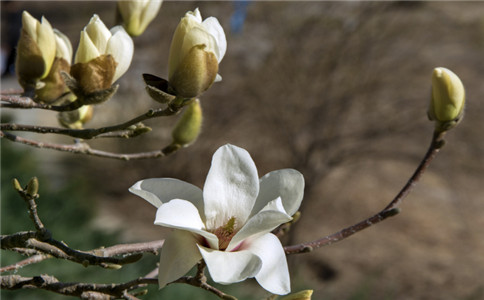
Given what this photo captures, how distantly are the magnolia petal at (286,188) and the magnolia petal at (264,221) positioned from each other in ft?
0.11

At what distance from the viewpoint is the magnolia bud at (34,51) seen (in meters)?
0.65

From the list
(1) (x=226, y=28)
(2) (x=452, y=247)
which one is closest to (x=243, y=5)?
(1) (x=226, y=28)

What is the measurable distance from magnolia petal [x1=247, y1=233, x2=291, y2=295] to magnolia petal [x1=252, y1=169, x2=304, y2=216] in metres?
0.04

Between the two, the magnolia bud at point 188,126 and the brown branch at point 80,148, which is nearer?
the brown branch at point 80,148

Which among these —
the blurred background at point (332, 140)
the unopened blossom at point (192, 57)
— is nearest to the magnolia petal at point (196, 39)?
the unopened blossom at point (192, 57)

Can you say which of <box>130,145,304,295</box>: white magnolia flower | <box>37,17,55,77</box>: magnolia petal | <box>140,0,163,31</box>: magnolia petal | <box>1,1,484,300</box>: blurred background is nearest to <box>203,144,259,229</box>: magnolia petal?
<box>130,145,304,295</box>: white magnolia flower

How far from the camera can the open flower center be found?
1.73 ft

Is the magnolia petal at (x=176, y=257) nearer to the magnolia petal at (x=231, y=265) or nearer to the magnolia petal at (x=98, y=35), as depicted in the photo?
the magnolia petal at (x=231, y=265)

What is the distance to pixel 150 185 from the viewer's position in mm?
502

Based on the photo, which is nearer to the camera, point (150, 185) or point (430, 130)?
point (150, 185)

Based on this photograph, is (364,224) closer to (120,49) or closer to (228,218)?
(228,218)

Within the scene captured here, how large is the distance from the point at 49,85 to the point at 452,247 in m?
4.00

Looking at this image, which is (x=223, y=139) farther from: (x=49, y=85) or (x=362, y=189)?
(x=49, y=85)

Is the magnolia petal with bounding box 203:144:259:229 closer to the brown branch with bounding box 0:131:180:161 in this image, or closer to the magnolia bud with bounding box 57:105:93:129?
the brown branch with bounding box 0:131:180:161
